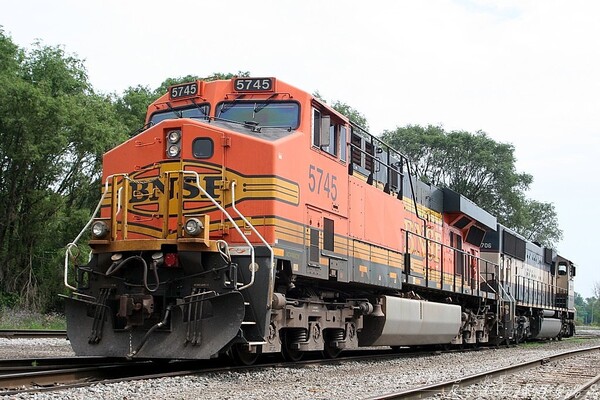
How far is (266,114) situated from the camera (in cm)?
984

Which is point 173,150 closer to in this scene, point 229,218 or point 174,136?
point 174,136

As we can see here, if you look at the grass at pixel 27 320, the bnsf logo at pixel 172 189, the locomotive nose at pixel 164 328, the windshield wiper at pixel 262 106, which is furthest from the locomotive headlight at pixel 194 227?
the grass at pixel 27 320

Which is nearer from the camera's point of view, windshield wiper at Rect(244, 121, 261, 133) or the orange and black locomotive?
the orange and black locomotive

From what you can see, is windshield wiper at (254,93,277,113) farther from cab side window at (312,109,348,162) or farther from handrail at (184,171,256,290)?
handrail at (184,171,256,290)

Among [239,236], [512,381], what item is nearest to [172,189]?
[239,236]

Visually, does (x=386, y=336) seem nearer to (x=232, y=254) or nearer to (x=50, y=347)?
(x=232, y=254)

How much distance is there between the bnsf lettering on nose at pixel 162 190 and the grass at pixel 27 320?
13.3 meters

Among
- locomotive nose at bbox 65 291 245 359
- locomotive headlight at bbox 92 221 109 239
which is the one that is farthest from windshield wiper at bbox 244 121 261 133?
locomotive nose at bbox 65 291 245 359

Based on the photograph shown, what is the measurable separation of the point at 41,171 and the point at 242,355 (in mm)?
18861

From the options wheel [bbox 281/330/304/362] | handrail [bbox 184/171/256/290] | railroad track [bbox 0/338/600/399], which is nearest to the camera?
railroad track [bbox 0/338/600/399]

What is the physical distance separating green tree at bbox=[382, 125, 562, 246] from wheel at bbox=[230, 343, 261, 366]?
44140 mm

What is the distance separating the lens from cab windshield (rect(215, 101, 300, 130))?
9.80 m

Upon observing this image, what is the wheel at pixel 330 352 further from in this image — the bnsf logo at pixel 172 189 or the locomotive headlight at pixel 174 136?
the locomotive headlight at pixel 174 136

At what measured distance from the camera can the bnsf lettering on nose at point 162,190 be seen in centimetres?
901
